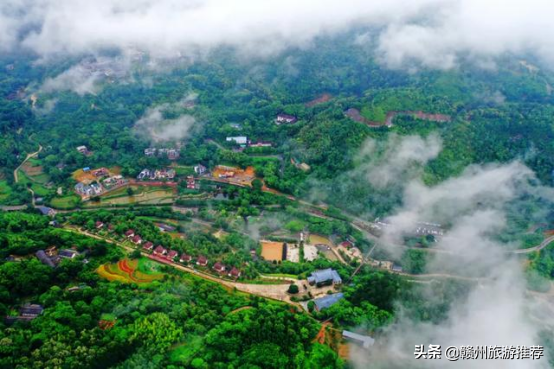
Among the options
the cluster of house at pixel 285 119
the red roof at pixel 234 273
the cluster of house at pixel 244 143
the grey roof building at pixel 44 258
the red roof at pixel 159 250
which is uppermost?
the cluster of house at pixel 285 119

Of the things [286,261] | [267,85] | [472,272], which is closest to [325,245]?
[286,261]

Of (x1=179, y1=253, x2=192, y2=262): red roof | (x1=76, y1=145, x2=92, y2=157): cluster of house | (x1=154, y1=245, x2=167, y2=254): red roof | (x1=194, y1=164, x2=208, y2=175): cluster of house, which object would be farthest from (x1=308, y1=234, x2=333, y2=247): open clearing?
(x1=76, y1=145, x2=92, y2=157): cluster of house

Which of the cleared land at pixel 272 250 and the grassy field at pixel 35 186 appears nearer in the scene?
the cleared land at pixel 272 250

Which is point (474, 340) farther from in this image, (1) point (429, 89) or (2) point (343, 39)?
(2) point (343, 39)

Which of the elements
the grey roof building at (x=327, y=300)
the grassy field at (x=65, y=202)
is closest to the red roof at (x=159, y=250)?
the grey roof building at (x=327, y=300)

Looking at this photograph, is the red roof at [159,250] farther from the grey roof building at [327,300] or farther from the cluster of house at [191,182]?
the cluster of house at [191,182]

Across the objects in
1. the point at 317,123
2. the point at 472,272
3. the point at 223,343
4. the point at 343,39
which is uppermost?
the point at 343,39

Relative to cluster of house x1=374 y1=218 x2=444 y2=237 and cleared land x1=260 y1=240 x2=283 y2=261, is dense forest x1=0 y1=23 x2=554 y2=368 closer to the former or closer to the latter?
cleared land x1=260 y1=240 x2=283 y2=261
